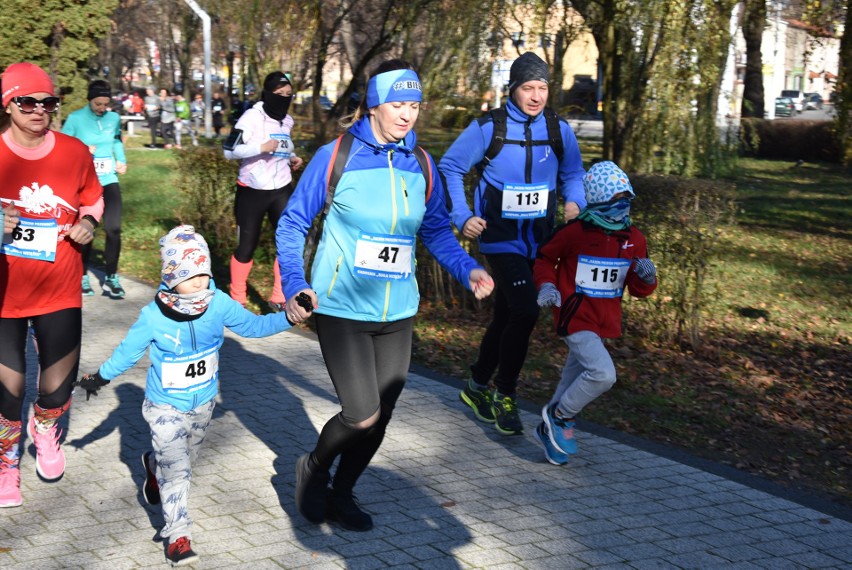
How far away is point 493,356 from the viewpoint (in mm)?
6625

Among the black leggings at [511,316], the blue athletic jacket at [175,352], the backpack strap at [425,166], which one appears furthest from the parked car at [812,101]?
the blue athletic jacket at [175,352]

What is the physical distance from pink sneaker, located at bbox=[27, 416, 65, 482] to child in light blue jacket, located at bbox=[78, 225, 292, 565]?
1033mm

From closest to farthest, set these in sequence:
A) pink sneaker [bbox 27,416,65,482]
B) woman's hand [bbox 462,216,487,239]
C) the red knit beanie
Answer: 1. the red knit beanie
2. pink sneaker [bbox 27,416,65,482]
3. woman's hand [bbox 462,216,487,239]

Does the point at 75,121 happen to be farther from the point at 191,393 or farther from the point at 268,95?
the point at 191,393

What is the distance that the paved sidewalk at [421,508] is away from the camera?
4.64 metres

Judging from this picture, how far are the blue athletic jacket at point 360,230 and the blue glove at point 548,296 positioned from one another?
3.38ft

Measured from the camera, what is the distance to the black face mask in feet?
29.4

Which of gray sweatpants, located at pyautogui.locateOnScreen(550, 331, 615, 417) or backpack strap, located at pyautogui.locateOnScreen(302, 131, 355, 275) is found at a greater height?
backpack strap, located at pyautogui.locateOnScreen(302, 131, 355, 275)

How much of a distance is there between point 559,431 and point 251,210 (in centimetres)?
414

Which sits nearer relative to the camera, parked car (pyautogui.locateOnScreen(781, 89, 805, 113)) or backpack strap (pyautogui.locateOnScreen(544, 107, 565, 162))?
backpack strap (pyautogui.locateOnScreen(544, 107, 565, 162))

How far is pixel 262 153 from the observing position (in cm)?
895

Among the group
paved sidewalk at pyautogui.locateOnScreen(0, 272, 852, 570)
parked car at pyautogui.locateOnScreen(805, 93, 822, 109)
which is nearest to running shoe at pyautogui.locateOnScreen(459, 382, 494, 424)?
paved sidewalk at pyautogui.locateOnScreen(0, 272, 852, 570)

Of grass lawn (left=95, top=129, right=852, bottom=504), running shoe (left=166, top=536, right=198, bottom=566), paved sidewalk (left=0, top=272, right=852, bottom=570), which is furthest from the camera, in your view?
grass lawn (left=95, top=129, right=852, bottom=504)

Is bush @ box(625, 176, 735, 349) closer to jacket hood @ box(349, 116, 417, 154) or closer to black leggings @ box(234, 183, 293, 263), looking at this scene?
black leggings @ box(234, 183, 293, 263)
